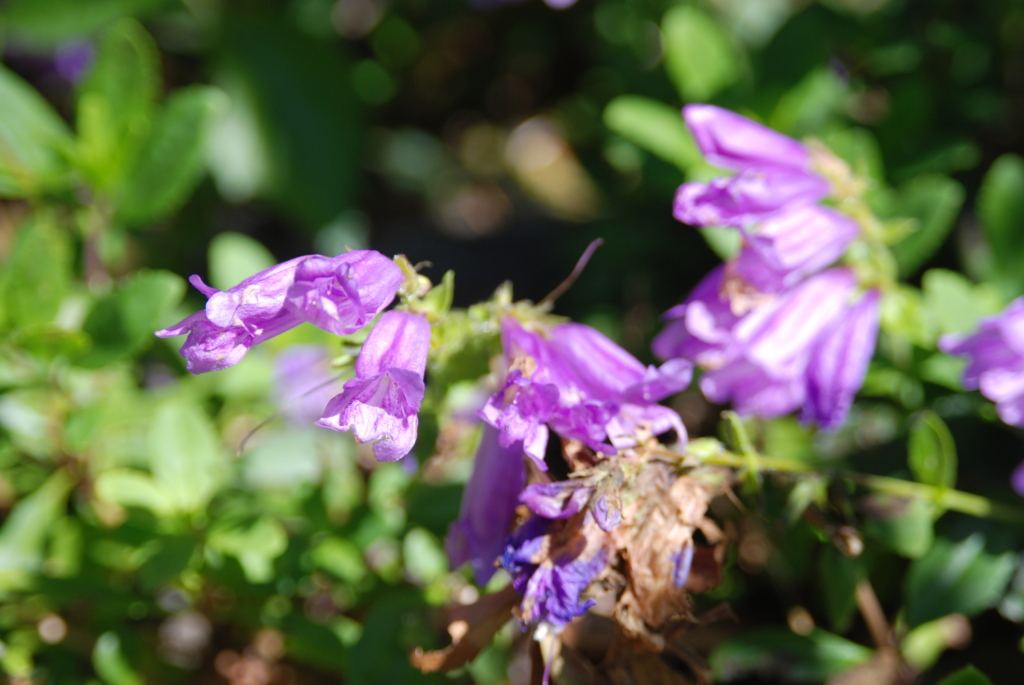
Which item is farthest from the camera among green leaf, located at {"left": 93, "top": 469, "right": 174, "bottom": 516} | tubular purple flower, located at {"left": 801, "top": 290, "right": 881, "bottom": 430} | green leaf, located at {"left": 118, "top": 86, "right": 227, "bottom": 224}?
green leaf, located at {"left": 118, "top": 86, "right": 227, "bottom": 224}

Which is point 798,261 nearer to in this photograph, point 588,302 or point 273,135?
point 588,302

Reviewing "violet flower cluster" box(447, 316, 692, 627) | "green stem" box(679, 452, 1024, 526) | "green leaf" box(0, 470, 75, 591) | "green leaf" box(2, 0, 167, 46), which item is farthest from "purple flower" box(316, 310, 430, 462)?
"green leaf" box(2, 0, 167, 46)

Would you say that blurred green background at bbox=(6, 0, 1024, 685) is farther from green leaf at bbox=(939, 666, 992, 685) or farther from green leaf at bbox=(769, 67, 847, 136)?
green leaf at bbox=(939, 666, 992, 685)

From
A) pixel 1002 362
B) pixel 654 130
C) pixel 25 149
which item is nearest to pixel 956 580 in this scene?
pixel 1002 362

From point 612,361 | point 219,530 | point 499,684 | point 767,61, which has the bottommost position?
point 499,684

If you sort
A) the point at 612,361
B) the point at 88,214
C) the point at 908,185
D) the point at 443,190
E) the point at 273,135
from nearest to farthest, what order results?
1. the point at 612,361
2. the point at 88,214
3. the point at 908,185
4. the point at 273,135
5. the point at 443,190

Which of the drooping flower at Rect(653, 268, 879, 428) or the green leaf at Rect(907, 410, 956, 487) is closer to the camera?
the green leaf at Rect(907, 410, 956, 487)

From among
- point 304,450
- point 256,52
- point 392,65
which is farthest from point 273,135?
point 304,450

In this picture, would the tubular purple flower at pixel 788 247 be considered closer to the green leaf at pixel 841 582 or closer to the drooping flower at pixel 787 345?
the drooping flower at pixel 787 345
